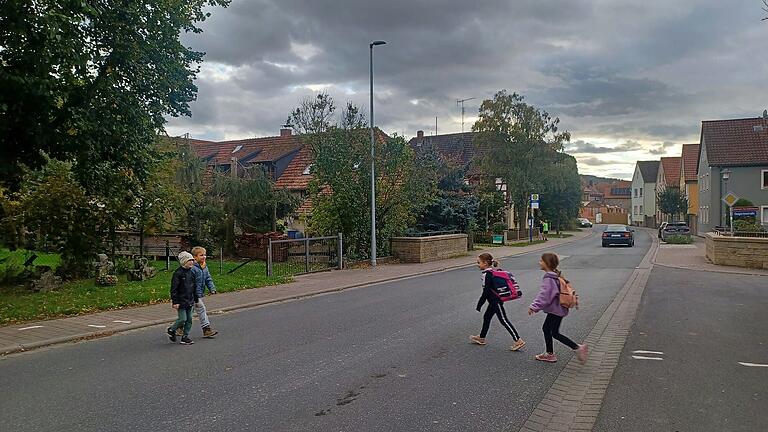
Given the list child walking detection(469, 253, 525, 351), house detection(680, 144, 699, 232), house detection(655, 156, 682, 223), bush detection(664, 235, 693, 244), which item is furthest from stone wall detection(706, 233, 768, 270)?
house detection(655, 156, 682, 223)

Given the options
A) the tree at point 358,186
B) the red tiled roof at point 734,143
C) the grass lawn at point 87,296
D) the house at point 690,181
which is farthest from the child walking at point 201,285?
the house at point 690,181

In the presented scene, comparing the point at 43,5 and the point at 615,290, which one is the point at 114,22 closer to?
the point at 43,5

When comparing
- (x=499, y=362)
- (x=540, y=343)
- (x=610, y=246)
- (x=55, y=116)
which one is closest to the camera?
(x=499, y=362)

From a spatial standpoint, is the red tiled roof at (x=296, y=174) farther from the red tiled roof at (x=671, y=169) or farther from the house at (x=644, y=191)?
the house at (x=644, y=191)

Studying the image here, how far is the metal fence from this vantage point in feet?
67.4

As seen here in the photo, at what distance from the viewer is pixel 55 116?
38.1 feet

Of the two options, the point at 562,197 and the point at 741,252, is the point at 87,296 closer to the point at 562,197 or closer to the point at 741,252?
the point at 741,252

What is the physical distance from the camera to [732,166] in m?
47.8

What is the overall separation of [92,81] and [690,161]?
70480 millimetres

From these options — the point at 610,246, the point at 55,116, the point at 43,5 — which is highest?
the point at 43,5

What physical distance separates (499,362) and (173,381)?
369cm

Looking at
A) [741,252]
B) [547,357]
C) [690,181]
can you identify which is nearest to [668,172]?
[690,181]

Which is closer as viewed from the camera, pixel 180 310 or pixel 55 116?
pixel 180 310

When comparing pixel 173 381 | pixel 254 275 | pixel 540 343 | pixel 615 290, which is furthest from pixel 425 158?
pixel 173 381
